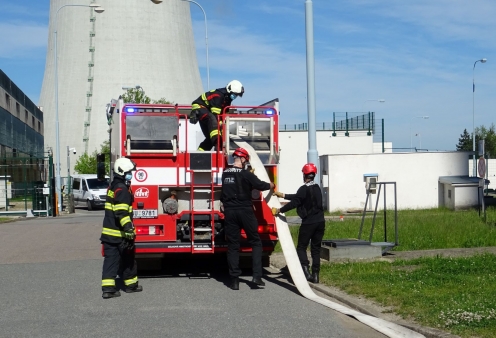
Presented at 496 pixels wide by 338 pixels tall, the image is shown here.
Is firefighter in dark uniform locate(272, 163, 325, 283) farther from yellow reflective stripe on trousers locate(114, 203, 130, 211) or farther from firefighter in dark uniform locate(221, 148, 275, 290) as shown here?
yellow reflective stripe on trousers locate(114, 203, 130, 211)

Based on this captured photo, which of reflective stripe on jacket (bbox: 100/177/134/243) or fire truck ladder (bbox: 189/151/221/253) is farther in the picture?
fire truck ladder (bbox: 189/151/221/253)

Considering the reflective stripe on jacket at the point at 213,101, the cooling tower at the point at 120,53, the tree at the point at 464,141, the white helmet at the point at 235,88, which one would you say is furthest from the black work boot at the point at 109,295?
the tree at the point at 464,141

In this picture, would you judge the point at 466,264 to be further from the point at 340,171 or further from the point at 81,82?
the point at 81,82

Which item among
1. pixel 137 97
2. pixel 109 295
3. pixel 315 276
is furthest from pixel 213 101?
pixel 137 97

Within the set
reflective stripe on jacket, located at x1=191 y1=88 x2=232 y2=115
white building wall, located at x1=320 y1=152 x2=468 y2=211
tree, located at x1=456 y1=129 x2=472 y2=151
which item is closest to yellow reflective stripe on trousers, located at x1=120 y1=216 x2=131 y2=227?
reflective stripe on jacket, located at x1=191 y1=88 x2=232 y2=115

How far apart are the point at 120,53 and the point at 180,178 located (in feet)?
120

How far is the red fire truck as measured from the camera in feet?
36.5

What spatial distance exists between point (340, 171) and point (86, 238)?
13.9m

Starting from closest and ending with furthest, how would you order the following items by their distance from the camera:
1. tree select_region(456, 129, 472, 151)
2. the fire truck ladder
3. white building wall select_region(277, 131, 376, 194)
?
the fire truck ladder < white building wall select_region(277, 131, 376, 194) < tree select_region(456, 129, 472, 151)

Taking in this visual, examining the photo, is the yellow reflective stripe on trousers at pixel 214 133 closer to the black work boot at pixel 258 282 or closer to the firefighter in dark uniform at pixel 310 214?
the firefighter in dark uniform at pixel 310 214

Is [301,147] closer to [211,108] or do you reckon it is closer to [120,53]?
[120,53]

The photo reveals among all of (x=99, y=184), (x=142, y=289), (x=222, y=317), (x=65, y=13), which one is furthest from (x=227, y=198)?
(x=65, y=13)

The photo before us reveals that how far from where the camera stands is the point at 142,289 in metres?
10.4

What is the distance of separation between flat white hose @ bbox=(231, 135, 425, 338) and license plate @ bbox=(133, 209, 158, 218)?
1612 mm
